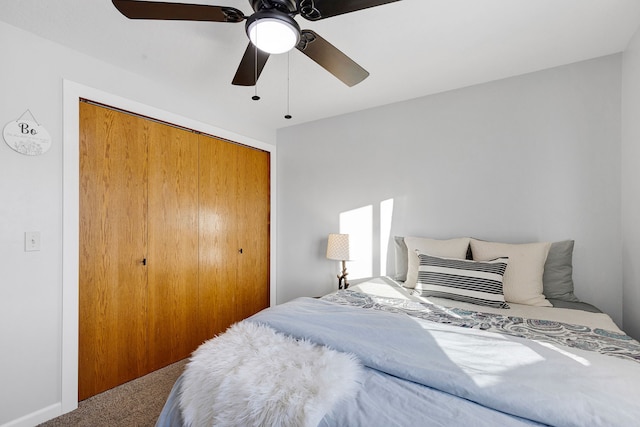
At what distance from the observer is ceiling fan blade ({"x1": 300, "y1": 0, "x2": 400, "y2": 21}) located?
4.04 ft

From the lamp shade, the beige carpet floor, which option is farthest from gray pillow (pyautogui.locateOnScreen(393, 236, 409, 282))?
the beige carpet floor

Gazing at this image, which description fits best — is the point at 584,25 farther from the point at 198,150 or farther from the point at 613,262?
the point at 198,150

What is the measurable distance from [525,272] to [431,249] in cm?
65

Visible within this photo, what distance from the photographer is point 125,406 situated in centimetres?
206

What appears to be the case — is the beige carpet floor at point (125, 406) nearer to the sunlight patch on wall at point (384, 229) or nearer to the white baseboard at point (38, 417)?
the white baseboard at point (38, 417)

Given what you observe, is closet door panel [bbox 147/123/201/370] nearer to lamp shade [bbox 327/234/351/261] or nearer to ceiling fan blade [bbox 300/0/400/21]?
lamp shade [bbox 327/234/351/261]

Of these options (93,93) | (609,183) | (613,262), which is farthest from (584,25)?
(93,93)

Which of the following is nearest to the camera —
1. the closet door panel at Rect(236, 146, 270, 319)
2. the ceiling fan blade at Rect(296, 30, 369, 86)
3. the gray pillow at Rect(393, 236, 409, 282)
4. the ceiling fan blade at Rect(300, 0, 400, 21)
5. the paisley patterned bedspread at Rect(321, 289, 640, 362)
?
the ceiling fan blade at Rect(300, 0, 400, 21)

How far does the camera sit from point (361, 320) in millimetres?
1504

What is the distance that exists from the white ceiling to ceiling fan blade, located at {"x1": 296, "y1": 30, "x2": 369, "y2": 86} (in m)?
0.31

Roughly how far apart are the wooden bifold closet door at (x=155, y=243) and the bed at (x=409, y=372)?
129 cm

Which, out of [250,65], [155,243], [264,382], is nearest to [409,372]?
[264,382]

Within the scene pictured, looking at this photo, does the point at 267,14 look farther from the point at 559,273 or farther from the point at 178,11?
the point at 559,273

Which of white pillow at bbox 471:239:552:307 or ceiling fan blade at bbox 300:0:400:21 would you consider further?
white pillow at bbox 471:239:552:307
